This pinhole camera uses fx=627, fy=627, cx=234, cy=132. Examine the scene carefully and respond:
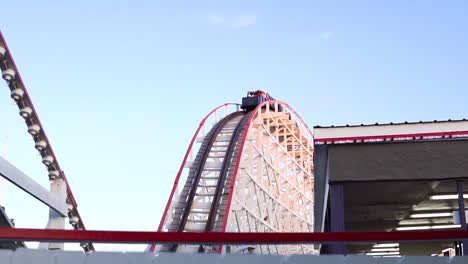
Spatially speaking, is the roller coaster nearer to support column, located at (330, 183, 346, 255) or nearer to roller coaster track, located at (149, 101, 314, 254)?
roller coaster track, located at (149, 101, 314, 254)

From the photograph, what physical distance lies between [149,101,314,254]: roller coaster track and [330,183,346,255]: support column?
10745mm

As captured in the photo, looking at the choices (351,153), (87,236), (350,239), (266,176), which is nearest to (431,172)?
(351,153)

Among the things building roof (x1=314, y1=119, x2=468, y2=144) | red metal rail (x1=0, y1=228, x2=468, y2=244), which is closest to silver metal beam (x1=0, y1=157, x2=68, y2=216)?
building roof (x1=314, y1=119, x2=468, y2=144)

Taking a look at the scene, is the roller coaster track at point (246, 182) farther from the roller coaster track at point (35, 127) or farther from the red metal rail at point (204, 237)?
the red metal rail at point (204, 237)

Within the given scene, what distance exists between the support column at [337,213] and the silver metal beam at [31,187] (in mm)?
11375

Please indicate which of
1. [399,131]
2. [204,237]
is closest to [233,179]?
[399,131]

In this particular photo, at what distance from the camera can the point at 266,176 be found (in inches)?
1518

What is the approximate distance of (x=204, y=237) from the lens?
7645mm

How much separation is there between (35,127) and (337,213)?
15571 millimetres

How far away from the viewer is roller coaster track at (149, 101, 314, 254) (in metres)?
29.5

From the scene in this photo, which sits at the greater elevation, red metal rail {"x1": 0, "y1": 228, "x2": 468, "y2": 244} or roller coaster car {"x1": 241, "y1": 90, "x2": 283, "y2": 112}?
roller coaster car {"x1": 241, "y1": 90, "x2": 283, "y2": 112}

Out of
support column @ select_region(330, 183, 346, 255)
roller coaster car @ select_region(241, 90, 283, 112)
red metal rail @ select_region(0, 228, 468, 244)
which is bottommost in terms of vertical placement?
red metal rail @ select_region(0, 228, 468, 244)

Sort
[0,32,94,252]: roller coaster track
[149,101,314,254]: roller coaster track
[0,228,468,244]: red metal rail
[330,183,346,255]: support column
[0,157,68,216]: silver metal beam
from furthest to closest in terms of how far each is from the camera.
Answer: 1. [149,101,314,254]: roller coaster track
2. [0,32,94,252]: roller coaster track
3. [0,157,68,216]: silver metal beam
4. [330,183,346,255]: support column
5. [0,228,468,244]: red metal rail

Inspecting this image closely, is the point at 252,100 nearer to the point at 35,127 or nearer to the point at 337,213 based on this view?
the point at 35,127
